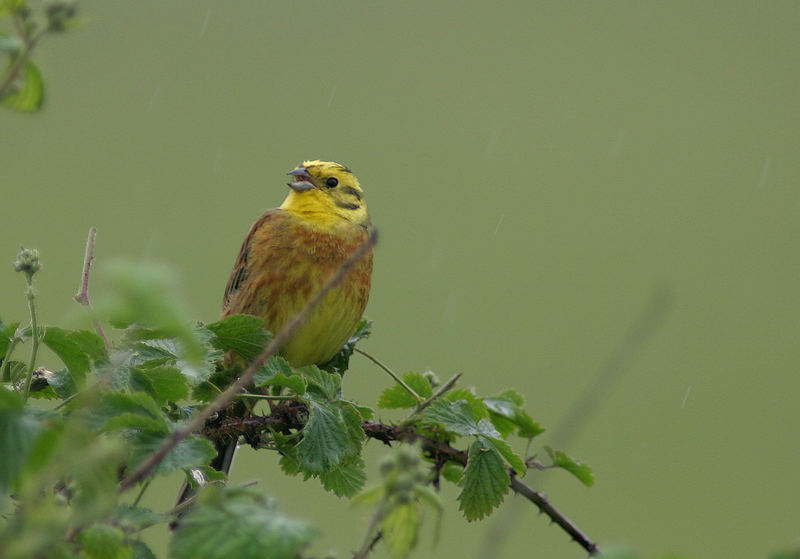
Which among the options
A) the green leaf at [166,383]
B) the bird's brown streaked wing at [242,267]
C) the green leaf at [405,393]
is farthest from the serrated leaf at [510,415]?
the bird's brown streaked wing at [242,267]

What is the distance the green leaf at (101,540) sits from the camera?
0.76 metres

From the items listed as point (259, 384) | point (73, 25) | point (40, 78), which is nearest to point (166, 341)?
point (259, 384)

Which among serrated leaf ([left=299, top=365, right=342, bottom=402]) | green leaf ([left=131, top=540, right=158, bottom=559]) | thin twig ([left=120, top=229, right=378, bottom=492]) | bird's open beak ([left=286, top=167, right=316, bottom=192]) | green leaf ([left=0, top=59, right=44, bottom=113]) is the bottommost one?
green leaf ([left=131, top=540, right=158, bottom=559])

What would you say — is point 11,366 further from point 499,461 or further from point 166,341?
point 499,461

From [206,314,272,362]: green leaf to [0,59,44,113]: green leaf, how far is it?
64 centimetres

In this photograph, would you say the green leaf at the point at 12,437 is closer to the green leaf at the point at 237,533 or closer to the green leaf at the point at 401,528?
the green leaf at the point at 237,533

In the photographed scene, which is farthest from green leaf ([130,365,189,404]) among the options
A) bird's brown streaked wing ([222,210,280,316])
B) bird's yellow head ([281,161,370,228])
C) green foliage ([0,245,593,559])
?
bird's yellow head ([281,161,370,228])

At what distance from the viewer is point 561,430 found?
630mm

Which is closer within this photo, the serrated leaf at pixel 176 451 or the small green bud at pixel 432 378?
the serrated leaf at pixel 176 451

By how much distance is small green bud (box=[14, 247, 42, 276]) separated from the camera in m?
0.99

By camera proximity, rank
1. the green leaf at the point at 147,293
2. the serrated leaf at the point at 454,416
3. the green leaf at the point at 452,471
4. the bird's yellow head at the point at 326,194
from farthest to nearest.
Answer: the bird's yellow head at the point at 326,194
the green leaf at the point at 452,471
the serrated leaf at the point at 454,416
the green leaf at the point at 147,293

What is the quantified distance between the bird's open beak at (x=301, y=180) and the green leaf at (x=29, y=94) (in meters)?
2.20

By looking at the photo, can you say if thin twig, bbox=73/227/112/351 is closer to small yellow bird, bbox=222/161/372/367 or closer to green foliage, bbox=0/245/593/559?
green foliage, bbox=0/245/593/559

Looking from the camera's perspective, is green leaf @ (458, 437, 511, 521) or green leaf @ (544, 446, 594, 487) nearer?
green leaf @ (458, 437, 511, 521)
